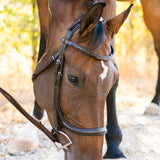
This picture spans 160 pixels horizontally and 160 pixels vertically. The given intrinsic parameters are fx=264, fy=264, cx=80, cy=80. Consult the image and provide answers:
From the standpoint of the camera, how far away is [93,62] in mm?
1444

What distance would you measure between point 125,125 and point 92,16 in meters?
2.43

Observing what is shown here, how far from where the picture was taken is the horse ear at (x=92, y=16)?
134cm

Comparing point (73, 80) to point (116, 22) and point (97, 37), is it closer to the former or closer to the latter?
point (97, 37)

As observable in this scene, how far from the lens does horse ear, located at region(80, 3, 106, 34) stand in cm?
134

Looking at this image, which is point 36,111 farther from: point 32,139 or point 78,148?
point 78,148

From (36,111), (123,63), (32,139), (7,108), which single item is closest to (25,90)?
(7,108)

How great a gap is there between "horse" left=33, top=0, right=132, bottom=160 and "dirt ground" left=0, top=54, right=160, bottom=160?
921 millimetres

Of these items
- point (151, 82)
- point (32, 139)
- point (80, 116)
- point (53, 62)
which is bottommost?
point (151, 82)

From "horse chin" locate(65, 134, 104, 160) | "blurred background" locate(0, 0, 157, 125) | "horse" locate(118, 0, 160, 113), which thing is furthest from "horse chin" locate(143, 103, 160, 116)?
"horse chin" locate(65, 134, 104, 160)

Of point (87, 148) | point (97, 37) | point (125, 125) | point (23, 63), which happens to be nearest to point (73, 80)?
point (97, 37)

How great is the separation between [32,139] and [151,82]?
496 centimetres

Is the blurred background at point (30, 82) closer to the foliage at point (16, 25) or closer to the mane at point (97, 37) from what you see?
the foliage at point (16, 25)

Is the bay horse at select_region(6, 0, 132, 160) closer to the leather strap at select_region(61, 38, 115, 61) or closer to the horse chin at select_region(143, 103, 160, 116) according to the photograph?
the leather strap at select_region(61, 38, 115, 61)

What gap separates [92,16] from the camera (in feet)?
4.61
